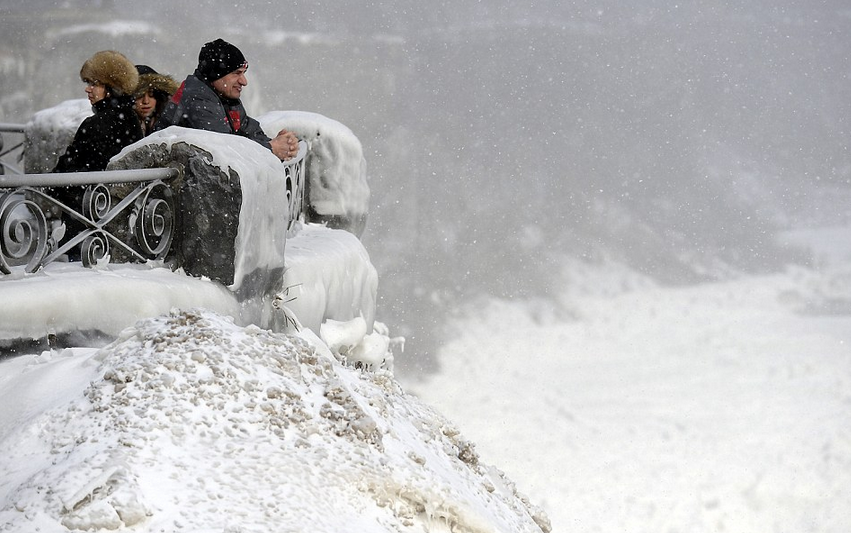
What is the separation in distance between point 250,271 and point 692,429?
2519 centimetres

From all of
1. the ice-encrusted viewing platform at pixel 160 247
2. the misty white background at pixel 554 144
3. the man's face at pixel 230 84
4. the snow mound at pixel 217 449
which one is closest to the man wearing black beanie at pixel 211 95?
the man's face at pixel 230 84

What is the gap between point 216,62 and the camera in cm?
404

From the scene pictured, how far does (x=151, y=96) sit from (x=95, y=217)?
1.45 metres

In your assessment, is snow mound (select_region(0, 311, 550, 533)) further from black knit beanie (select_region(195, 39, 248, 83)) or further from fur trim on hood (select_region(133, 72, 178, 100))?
fur trim on hood (select_region(133, 72, 178, 100))

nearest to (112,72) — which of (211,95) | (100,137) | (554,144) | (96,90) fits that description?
(96,90)

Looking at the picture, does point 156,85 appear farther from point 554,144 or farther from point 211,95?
point 554,144

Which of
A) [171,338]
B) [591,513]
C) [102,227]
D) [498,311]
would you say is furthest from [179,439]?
[498,311]

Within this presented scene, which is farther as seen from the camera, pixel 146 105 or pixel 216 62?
pixel 146 105

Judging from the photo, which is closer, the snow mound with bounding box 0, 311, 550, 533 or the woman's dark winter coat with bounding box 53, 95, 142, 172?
the snow mound with bounding box 0, 311, 550, 533

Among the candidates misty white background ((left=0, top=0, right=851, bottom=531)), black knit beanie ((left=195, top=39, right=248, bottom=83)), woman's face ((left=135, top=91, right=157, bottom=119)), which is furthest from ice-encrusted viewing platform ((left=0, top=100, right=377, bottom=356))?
misty white background ((left=0, top=0, right=851, bottom=531))

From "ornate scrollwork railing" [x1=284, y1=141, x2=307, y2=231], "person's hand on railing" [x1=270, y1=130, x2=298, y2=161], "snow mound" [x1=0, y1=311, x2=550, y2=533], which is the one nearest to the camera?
"snow mound" [x1=0, y1=311, x2=550, y2=533]

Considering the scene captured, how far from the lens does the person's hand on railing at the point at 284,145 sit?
448 centimetres

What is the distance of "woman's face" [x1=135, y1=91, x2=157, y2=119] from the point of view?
4.29 metres

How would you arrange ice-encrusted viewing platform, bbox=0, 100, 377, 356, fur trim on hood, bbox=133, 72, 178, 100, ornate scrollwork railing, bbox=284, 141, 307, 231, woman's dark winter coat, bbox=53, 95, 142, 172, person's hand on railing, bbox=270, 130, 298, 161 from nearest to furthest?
ice-encrusted viewing platform, bbox=0, 100, 377, 356
woman's dark winter coat, bbox=53, 95, 142, 172
fur trim on hood, bbox=133, 72, 178, 100
person's hand on railing, bbox=270, 130, 298, 161
ornate scrollwork railing, bbox=284, 141, 307, 231
